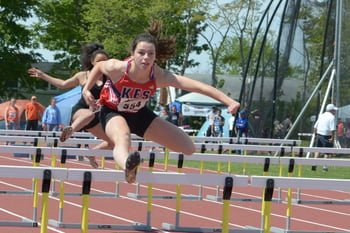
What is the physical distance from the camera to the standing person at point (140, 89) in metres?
8.22

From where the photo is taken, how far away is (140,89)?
830 centimetres

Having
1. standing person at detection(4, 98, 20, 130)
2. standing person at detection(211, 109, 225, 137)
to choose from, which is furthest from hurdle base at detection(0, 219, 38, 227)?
standing person at detection(211, 109, 225, 137)

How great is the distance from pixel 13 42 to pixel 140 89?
4796cm

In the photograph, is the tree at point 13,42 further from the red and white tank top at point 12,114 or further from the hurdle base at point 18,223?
the hurdle base at point 18,223

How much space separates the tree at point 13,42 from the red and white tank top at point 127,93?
46.7m

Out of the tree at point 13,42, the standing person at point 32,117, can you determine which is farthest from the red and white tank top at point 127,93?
the tree at point 13,42

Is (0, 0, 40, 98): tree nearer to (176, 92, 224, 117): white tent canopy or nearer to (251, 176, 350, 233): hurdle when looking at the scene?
(176, 92, 224, 117): white tent canopy

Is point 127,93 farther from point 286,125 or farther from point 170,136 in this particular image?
point 286,125

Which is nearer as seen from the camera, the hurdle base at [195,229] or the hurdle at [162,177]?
the hurdle at [162,177]

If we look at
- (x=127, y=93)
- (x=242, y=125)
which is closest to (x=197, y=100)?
(x=242, y=125)

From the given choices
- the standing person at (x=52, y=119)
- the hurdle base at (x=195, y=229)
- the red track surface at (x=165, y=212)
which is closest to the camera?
the hurdle base at (x=195, y=229)

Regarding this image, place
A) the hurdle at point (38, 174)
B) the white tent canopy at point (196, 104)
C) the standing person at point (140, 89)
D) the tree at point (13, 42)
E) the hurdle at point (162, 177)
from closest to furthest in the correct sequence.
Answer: the hurdle at point (38, 174) → the hurdle at point (162, 177) → the standing person at point (140, 89) → the white tent canopy at point (196, 104) → the tree at point (13, 42)

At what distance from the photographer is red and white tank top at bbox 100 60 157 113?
8305 mm

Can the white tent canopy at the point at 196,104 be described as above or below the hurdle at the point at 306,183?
above
